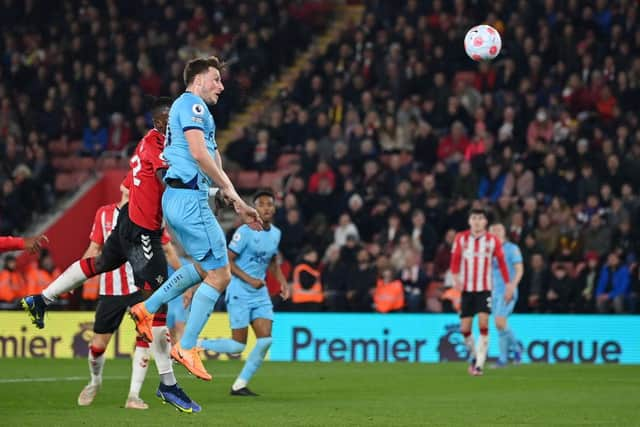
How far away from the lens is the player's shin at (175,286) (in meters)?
10.3

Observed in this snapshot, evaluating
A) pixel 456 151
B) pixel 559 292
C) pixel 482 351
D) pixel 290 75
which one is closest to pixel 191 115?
pixel 482 351

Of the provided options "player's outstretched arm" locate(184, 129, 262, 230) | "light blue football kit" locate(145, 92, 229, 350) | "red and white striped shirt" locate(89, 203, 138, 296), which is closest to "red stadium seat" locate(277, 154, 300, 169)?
"red and white striped shirt" locate(89, 203, 138, 296)

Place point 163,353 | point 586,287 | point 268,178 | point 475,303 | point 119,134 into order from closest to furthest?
point 163,353 < point 475,303 < point 586,287 < point 268,178 < point 119,134

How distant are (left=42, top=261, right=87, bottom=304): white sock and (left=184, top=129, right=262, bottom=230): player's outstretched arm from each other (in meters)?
1.67

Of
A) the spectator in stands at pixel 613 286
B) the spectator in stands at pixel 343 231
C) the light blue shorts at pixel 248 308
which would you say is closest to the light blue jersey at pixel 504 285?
the spectator in stands at pixel 613 286

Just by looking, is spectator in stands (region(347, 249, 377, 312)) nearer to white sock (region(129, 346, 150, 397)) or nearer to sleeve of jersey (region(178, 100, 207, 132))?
white sock (region(129, 346, 150, 397))

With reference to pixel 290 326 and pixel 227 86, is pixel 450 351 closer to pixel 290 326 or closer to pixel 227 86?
pixel 290 326

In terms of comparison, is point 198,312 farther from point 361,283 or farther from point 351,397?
point 361,283

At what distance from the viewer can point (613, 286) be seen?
21109 millimetres

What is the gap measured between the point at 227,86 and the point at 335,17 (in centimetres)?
381

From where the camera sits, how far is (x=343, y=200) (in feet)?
79.0

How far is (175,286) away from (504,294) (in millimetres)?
10218

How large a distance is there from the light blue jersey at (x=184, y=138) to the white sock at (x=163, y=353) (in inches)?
54.7

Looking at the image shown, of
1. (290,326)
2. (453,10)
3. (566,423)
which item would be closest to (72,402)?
(566,423)
